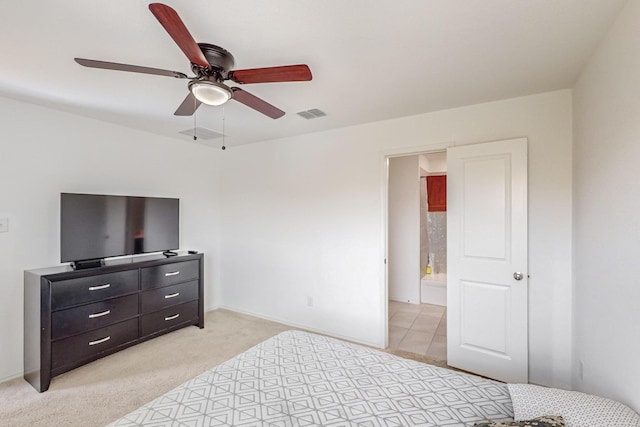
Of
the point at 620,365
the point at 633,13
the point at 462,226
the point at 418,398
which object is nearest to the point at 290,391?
the point at 418,398

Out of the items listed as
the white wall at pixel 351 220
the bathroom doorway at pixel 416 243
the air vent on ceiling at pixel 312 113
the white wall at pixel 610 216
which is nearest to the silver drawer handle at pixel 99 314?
the white wall at pixel 351 220

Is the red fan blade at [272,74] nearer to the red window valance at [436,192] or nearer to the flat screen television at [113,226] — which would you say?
the flat screen television at [113,226]

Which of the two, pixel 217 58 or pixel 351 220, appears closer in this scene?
pixel 217 58

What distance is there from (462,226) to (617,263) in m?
1.22

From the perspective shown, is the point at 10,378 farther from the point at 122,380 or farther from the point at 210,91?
the point at 210,91

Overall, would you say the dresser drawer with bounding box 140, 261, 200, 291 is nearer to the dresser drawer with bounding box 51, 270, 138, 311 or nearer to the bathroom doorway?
the dresser drawer with bounding box 51, 270, 138, 311

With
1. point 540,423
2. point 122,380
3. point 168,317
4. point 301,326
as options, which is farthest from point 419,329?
point 122,380

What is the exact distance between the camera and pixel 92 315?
273 centimetres

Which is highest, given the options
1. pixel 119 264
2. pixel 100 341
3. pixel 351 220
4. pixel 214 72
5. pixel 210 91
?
pixel 214 72

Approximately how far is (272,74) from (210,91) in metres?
0.36

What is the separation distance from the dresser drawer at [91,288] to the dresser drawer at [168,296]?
0.19 metres

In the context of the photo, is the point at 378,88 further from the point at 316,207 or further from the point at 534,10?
the point at 316,207

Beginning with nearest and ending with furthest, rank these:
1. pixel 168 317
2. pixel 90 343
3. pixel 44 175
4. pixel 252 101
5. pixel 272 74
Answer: pixel 272 74 → pixel 252 101 → pixel 90 343 → pixel 44 175 → pixel 168 317

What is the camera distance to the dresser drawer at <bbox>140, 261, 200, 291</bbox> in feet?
10.5
